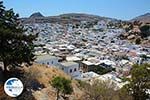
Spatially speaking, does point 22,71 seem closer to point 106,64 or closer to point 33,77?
point 33,77

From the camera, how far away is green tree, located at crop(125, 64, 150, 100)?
2729 cm

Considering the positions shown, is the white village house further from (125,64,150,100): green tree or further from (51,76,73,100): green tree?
(125,64,150,100): green tree

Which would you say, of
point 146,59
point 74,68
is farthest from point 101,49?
point 74,68

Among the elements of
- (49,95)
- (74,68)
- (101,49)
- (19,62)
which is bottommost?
(101,49)

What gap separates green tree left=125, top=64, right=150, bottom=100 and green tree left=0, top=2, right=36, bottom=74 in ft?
29.0

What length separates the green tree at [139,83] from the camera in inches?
1074

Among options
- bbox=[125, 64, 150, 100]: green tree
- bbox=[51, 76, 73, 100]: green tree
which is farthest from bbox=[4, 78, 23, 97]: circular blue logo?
bbox=[125, 64, 150, 100]: green tree

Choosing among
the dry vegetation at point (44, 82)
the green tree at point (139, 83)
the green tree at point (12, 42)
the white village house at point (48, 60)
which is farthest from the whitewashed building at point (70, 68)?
the green tree at point (12, 42)

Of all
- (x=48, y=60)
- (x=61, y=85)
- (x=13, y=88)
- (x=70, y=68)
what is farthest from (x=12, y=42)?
(x=70, y=68)

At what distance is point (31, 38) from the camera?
2475 centimetres

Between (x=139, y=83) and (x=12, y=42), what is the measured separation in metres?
11.1

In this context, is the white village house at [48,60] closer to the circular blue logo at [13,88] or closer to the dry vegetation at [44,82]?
the dry vegetation at [44,82]

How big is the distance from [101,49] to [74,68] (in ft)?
167

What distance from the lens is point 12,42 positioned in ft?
78.0
